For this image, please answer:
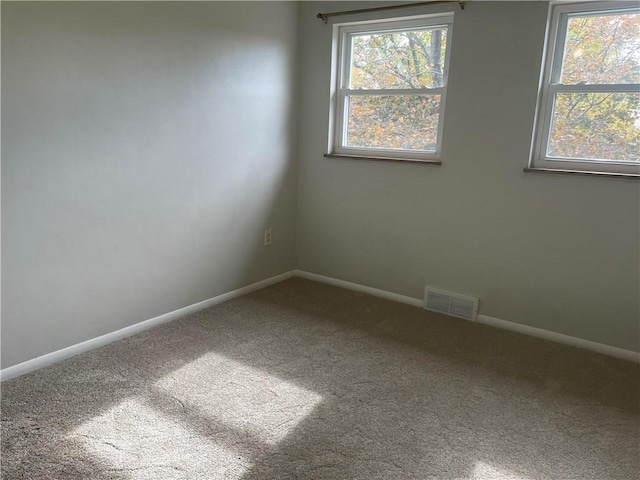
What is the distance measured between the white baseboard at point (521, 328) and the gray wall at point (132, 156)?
2.38ft

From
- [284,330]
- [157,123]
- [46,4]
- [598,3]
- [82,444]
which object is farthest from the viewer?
[284,330]

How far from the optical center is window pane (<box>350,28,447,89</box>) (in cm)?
310

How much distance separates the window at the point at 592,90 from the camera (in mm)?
2514

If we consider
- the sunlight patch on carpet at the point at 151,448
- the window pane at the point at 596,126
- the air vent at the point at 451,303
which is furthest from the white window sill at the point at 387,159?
the sunlight patch on carpet at the point at 151,448

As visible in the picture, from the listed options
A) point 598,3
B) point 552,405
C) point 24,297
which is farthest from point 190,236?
point 598,3

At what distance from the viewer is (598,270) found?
2.70 m

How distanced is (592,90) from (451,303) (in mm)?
1516

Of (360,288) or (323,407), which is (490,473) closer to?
(323,407)

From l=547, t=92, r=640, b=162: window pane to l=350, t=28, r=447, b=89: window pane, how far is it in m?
0.79

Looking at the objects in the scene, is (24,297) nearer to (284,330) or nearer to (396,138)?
(284,330)

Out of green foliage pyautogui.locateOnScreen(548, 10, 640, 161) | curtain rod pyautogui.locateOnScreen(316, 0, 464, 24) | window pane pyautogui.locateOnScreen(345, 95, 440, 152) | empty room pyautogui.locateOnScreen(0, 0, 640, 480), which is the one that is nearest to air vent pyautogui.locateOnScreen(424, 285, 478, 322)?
empty room pyautogui.locateOnScreen(0, 0, 640, 480)

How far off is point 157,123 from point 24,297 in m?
1.13

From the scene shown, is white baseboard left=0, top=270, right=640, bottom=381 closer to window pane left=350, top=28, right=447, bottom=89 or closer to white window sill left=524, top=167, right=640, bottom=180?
white window sill left=524, top=167, right=640, bottom=180

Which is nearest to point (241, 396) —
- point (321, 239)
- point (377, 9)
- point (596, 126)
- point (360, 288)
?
point (360, 288)
